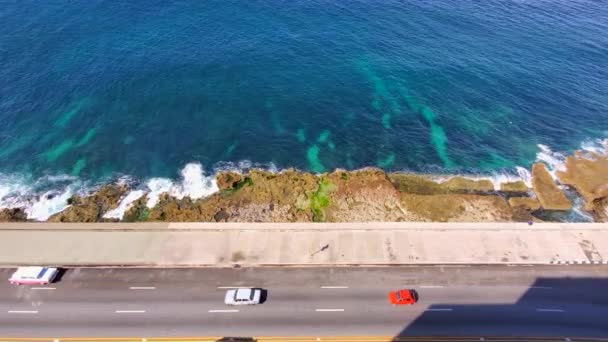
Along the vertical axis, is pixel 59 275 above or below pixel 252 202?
below

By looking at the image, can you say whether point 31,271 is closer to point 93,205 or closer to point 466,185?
point 93,205

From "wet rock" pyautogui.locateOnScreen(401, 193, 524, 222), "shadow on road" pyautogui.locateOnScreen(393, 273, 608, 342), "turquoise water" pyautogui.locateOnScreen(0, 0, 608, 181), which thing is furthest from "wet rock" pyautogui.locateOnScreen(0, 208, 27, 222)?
"wet rock" pyautogui.locateOnScreen(401, 193, 524, 222)

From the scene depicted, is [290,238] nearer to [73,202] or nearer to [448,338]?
[448,338]

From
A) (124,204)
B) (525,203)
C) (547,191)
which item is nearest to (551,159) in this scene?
(547,191)

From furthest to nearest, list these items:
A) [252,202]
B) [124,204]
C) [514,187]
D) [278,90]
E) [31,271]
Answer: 1. [278,90]
2. [514,187]
3. [124,204]
4. [252,202]
5. [31,271]

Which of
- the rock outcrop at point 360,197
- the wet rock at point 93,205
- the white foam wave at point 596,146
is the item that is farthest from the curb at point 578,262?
the wet rock at point 93,205

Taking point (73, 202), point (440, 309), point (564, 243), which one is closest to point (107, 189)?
point (73, 202)
